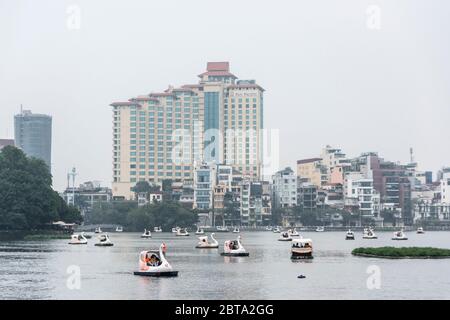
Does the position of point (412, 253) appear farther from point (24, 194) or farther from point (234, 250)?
point (24, 194)

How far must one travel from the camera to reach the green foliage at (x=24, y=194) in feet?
420

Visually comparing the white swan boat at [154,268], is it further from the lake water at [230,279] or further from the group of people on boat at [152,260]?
the lake water at [230,279]

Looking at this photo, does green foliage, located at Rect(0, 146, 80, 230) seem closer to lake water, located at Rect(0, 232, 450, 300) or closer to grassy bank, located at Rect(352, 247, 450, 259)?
lake water, located at Rect(0, 232, 450, 300)

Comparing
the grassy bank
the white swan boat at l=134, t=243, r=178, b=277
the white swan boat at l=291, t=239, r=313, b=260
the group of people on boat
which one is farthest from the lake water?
the grassy bank

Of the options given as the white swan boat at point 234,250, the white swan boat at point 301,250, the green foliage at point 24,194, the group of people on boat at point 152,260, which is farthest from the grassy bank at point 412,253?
the green foliage at point 24,194

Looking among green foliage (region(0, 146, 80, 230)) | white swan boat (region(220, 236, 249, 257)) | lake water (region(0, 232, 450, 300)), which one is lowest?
lake water (region(0, 232, 450, 300))

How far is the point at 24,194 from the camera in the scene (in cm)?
12988

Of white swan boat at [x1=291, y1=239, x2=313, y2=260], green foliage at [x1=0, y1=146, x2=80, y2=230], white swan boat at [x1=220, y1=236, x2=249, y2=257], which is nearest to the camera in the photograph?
white swan boat at [x1=291, y1=239, x2=313, y2=260]

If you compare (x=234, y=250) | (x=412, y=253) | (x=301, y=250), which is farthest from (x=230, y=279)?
(x=234, y=250)

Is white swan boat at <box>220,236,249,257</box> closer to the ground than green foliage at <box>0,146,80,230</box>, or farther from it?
closer to the ground

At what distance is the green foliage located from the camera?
128 m

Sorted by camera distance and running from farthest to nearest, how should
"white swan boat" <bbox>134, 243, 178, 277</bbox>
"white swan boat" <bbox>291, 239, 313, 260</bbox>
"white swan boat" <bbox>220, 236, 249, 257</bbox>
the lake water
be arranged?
"white swan boat" <bbox>220, 236, 249, 257</bbox>
"white swan boat" <bbox>291, 239, 313, 260</bbox>
"white swan boat" <bbox>134, 243, 178, 277</bbox>
the lake water
